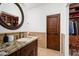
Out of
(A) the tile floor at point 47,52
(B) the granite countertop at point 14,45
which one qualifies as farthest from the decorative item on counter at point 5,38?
(A) the tile floor at point 47,52

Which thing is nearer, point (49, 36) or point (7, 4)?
point (7, 4)

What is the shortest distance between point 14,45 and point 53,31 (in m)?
0.60

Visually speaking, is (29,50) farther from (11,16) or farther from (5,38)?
(11,16)

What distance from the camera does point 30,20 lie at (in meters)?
1.80

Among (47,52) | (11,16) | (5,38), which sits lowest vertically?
(47,52)

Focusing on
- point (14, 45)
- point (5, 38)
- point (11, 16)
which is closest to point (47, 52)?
point (14, 45)

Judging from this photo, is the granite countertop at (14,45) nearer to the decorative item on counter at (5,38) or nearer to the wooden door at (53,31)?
the decorative item on counter at (5,38)

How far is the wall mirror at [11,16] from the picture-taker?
172 centimetres

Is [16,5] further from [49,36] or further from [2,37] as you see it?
[49,36]

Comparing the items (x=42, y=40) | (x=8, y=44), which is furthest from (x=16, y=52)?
(x=42, y=40)

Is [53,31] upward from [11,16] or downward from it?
downward

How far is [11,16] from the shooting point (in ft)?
5.82

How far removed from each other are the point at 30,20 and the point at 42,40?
341 mm

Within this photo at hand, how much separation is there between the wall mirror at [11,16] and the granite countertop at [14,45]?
0.21 metres
